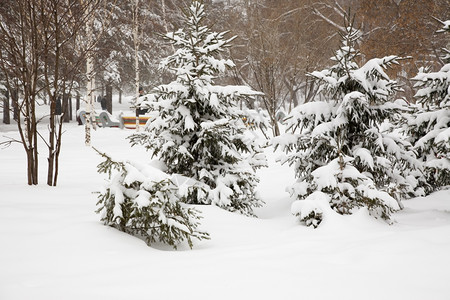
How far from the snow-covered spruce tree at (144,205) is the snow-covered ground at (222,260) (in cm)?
18

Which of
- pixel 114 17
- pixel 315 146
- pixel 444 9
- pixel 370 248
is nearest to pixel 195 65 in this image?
pixel 315 146

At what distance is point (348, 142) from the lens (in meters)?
6.47

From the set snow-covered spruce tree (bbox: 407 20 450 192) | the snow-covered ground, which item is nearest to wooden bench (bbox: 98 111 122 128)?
the snow-covered ground

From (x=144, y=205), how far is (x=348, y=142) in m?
3.78

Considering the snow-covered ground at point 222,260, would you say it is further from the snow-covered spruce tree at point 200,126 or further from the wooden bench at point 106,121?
the wooden bench at point 106,121

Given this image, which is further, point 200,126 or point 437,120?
point 200,126

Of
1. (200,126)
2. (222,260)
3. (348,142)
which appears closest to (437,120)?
(348,142)

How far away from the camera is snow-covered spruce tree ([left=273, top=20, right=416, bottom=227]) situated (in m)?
5.55

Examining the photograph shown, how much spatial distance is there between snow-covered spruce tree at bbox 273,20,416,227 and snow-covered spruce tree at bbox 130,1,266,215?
34.2 inches

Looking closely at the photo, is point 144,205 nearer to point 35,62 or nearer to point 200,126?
point 200,126

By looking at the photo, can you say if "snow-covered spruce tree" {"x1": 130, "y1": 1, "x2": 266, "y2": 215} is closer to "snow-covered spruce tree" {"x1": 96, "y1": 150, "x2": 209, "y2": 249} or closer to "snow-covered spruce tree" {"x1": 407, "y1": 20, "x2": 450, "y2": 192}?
"snow-covered spruce tree" {"x1": 96, "y1": 150, "x2": 209, "y2": 249}

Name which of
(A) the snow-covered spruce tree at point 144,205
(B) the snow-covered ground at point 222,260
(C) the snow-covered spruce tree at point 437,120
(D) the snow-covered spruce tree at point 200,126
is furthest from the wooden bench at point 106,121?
(A) the snow-covered spruce tree at point 144,205

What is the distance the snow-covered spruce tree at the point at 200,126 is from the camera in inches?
252

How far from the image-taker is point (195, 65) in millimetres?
6840
